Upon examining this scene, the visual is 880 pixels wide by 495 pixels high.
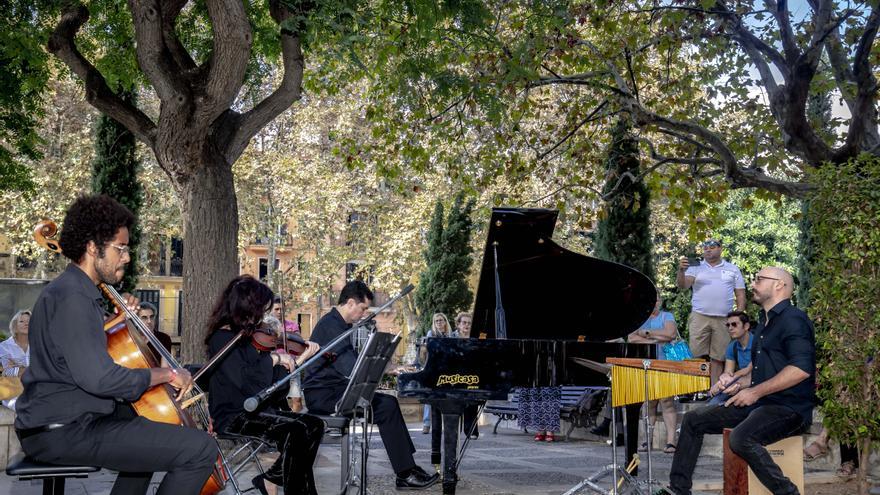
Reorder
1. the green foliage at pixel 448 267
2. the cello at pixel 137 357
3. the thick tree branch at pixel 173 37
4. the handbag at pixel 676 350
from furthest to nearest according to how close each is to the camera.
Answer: the green foliage at pixel 448 267 < the handbag at pixel 676 350 < the thick tree branch at pixel 173 37 < the cello at pixel 137 357

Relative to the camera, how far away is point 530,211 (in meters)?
8.84

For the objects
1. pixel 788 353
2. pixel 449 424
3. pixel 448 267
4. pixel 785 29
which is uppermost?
pixel 785 29

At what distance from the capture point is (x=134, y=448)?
4.41m

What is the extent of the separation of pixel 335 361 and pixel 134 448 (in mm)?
3813

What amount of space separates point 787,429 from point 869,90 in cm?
663

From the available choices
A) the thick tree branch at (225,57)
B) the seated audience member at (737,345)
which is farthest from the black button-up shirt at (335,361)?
the seated audience member at (737,345)

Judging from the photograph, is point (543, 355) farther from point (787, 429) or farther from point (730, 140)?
point (730, 140)

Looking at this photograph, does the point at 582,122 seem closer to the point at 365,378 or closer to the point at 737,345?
the point at 737,345

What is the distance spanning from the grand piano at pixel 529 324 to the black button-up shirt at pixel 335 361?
0.61 metres

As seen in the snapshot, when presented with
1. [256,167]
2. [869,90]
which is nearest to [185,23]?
[869,90]

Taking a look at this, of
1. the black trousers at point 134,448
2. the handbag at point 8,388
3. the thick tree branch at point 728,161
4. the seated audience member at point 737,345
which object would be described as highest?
the thick tree branch at point 728,161

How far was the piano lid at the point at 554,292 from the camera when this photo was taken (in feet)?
30.2

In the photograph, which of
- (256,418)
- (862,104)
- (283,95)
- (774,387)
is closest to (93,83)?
(283,95)

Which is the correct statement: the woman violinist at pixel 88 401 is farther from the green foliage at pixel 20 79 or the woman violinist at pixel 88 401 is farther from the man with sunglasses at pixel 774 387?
the green foliage at pixel 20 79
